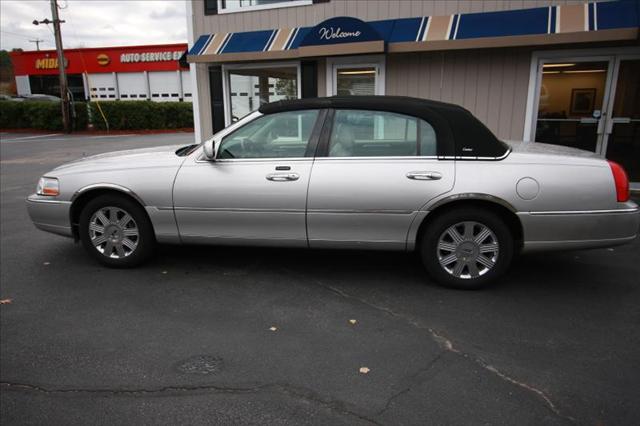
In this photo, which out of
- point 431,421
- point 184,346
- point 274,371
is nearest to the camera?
point 431,421

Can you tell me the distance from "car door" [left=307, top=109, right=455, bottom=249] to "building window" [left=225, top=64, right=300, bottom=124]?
18.8 ft

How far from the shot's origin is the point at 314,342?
3402 millimetres

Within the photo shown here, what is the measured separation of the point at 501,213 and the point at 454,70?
504cm

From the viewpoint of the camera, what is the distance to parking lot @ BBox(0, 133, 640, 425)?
2.70 m

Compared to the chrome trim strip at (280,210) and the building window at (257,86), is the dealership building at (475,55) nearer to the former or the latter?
the building window at (257,86)

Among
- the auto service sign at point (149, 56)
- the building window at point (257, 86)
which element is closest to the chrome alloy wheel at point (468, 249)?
the building window at point (257, 86)

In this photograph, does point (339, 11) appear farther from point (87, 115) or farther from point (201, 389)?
point (87, 115)

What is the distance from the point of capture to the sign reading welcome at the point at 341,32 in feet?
26.9

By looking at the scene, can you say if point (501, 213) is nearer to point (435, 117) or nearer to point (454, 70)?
point (435, 117)

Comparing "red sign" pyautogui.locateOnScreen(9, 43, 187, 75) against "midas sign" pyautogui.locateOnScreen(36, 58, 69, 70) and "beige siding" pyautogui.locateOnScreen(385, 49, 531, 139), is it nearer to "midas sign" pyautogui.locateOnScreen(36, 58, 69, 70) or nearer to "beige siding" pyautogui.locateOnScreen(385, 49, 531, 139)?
"midas sign" pyautogui.locateOnScreen(36, 58, 69, 70)

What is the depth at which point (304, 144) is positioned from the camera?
14.5 ft

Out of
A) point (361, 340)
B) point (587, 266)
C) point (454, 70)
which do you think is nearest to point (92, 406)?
point (361, 340)

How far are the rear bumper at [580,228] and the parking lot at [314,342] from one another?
479 mm

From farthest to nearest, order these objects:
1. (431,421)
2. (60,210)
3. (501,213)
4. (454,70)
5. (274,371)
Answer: (454,70) < (60,210) < (501,213) < (274,371) < (431,421)
